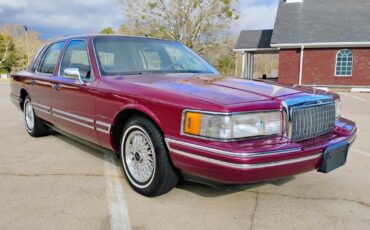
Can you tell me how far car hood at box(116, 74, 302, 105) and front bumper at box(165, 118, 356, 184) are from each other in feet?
1.28

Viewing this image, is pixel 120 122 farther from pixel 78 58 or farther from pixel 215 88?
pixel 78 58

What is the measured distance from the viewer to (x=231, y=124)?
2.84 metres

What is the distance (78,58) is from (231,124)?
2.59 m

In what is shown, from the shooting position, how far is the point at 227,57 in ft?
109

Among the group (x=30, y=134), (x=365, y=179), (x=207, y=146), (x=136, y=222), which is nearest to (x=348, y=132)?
(x=365, y=179)

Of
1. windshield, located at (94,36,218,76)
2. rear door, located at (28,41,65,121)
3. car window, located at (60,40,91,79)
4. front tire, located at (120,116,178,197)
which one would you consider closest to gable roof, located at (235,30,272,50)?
rear door, located at (28,41,65,121)

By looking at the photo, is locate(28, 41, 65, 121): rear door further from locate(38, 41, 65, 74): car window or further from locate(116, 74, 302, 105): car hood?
locate(116, 74, 302, 105): car hood

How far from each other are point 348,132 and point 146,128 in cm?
203

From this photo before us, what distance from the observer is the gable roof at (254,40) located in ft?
A: 83.7

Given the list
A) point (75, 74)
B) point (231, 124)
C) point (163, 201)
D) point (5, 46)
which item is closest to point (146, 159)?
point (163, 201)

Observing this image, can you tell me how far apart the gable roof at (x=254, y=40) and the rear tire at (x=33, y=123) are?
20.8 metres

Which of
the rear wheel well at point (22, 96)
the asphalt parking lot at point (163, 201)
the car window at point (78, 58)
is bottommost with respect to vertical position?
the asphalt parking lot at point (163, 201)

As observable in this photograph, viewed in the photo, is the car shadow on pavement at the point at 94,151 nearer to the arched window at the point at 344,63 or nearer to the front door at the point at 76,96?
the front door at the point at 76,96

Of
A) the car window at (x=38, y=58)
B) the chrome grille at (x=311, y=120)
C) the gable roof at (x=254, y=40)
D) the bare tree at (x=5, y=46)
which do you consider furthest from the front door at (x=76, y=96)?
the bare tree at (x=5, y=46)
